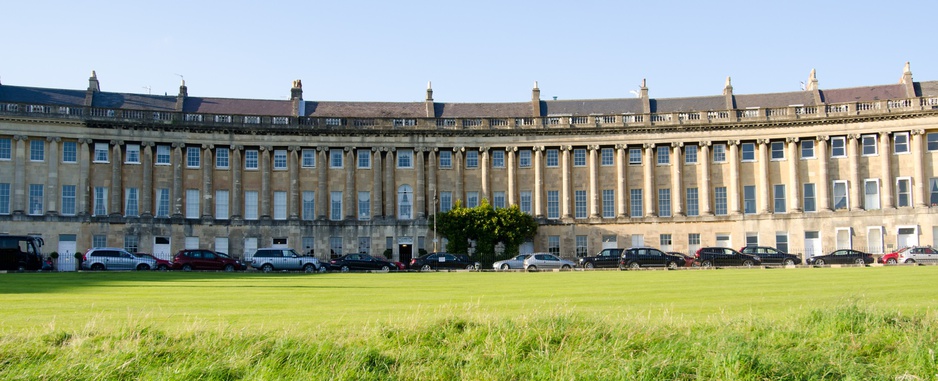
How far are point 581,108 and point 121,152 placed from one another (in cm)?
3450

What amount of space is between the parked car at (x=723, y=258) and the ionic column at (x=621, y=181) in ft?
41.0

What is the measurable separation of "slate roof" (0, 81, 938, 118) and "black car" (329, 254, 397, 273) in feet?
60.8

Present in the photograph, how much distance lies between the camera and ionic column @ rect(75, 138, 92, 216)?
215 feet

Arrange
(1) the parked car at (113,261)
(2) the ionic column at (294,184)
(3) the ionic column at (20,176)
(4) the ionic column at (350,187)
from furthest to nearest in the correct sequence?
(4) the ionic column at (350,187)
(2) the ionic column at (294,184)
(3) the ionic column at (20,176)
(1) the parked car at (113,261)

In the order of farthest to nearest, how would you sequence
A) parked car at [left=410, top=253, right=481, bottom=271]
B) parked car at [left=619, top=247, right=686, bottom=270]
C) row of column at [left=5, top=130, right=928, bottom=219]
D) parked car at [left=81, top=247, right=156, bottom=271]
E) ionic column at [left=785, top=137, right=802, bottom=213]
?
ionic column at [left=785, top=137, right=802, bottom=213] → row of column at [left=5, top=130, right=928, bottom=219] → parked car at [left=410, top=253, right=481, bottom=271] → parked car at [left=619, top=247, right=686, bottom=270] → parked car at [left=81, top=247, right=156, bottom=271]

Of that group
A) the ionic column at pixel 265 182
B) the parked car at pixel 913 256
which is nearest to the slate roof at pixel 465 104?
the ionic column at pixel 265 182

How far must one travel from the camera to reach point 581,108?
242ft

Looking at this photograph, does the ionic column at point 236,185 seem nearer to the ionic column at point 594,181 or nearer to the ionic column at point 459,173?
the ionic column at point 459,173

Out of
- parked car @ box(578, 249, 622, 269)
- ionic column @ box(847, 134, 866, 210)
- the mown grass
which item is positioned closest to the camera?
the mown grass

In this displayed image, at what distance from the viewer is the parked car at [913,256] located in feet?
178

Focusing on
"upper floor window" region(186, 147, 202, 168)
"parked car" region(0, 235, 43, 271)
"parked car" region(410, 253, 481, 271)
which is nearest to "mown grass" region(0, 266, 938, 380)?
"parked car" region(0, 235, 43, 271)

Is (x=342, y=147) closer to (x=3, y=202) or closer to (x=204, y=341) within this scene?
(x=3, y=202)

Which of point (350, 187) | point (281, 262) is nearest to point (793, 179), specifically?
point (350, 187)

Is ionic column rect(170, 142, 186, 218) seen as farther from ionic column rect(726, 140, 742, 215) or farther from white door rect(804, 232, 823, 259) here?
white door rect(804, 232, 823, 259)
